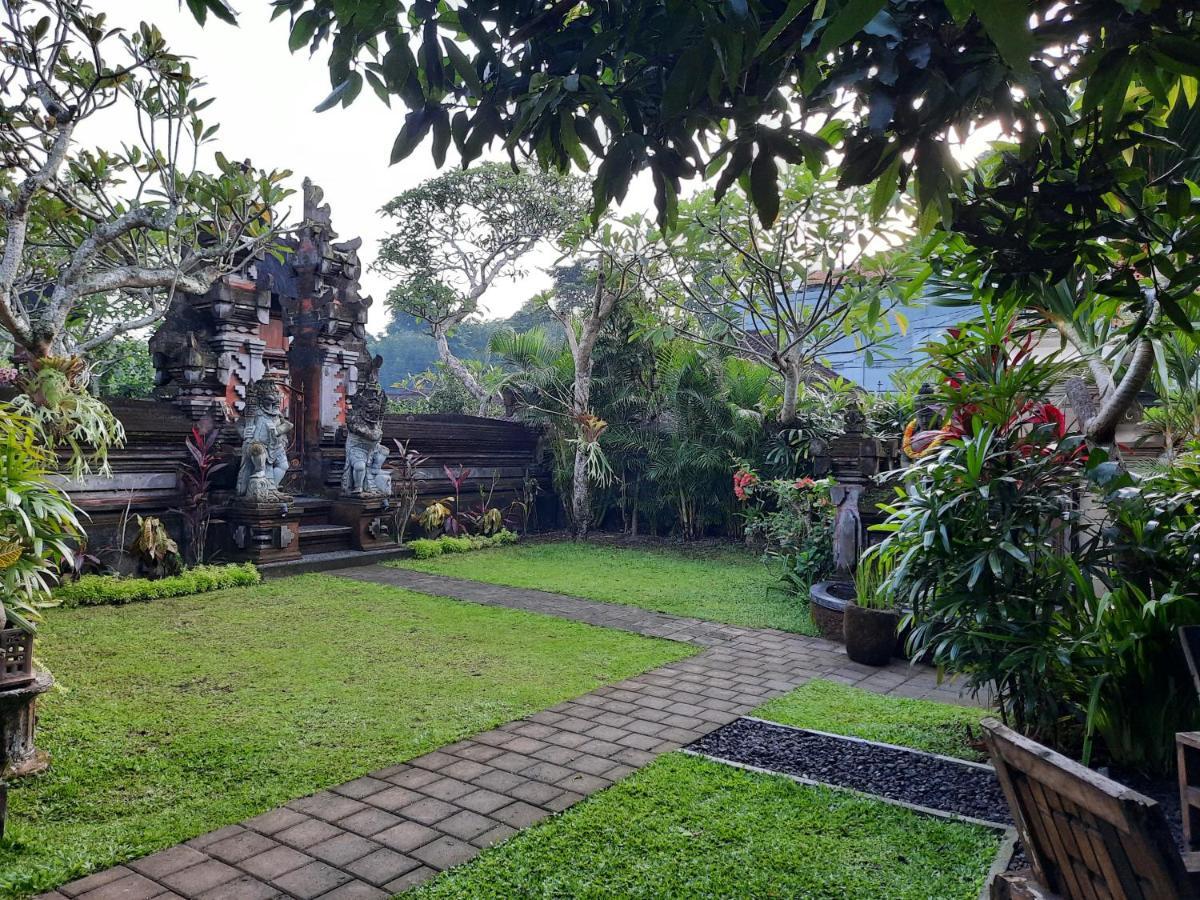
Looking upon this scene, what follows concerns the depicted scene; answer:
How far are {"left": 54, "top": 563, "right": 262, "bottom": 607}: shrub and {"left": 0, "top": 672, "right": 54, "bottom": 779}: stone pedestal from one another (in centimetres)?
307

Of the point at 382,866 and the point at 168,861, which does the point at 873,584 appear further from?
the point at 168,861

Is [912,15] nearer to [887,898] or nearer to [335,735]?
[887,898]

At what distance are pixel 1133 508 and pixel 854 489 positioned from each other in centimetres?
361

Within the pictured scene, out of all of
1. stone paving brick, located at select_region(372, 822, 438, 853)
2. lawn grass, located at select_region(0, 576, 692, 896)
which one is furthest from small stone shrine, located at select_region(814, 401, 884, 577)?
stone paving brick, located at select_region(372, 822, 438, 853)

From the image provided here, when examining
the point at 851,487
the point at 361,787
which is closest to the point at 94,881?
the point at 361,787

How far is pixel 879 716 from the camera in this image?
415 cm

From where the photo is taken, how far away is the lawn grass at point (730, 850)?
248 cm

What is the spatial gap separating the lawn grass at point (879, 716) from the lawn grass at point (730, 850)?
75 centimetres

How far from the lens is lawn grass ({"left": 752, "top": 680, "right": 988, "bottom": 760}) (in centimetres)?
376

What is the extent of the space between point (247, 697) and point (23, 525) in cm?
141

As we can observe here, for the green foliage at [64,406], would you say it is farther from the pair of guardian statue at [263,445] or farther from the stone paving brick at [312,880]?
the stone paving brick at [312,880]

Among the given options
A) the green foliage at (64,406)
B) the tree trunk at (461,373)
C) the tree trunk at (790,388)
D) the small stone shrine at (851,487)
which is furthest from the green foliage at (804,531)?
the tree trunk at (461,373)

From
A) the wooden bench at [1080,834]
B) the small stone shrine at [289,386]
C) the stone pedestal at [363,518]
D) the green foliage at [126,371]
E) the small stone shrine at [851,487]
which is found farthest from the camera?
the green foliage at [126,371]

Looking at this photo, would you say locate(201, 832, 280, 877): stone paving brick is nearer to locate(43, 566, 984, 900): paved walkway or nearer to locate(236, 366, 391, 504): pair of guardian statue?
locate(43, 566, 984, 900): paved walkway
